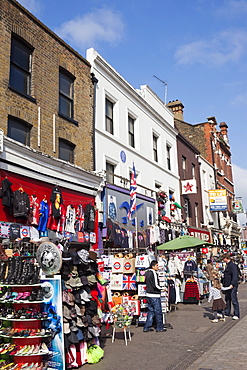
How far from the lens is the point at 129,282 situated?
35.9 ft

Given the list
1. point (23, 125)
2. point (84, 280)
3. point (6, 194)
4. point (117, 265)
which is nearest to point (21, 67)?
point (23, 125)

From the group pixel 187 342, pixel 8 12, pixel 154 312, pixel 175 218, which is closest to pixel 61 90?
pixel 8 12

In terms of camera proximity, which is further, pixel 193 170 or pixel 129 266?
pixel 193 170

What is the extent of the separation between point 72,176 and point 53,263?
7273mm

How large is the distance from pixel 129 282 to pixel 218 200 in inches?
859

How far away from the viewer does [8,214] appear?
10.4 metres

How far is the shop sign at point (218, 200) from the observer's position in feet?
Result: 102

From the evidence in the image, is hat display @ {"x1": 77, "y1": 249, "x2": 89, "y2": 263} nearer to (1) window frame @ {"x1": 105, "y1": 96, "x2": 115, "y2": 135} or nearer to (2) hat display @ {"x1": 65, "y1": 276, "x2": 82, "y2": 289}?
(2) hat display @ {"x1": 65, "y1": 276, "x2": 82, "y2": 289}

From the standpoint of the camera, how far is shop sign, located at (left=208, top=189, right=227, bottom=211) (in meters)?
31.0

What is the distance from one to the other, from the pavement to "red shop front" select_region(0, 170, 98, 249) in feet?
13.8

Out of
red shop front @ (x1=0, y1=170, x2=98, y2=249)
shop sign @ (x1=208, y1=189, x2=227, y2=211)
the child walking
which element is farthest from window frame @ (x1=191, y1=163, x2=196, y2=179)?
the child walking

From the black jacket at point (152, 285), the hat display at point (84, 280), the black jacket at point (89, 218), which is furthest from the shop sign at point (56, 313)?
the black jacket at point (89, 218)

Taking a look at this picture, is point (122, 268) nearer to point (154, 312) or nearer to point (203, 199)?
point (154, 312)

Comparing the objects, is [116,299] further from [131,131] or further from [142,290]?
[131,131]
